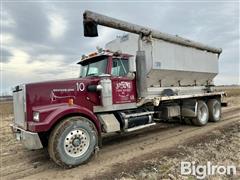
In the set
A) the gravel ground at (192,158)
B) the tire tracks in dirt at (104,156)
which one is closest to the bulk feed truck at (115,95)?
the tire tracks in dirt at (104,156)

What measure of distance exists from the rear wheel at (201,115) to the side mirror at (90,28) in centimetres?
581

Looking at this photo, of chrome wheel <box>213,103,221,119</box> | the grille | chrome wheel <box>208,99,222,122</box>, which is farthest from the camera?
chrome wheel <box>213,103,221,119</box>

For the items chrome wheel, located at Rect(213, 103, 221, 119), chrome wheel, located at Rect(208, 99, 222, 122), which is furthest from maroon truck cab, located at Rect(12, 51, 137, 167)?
chrome wheel, located at Rect(213, 103, 221, 119)

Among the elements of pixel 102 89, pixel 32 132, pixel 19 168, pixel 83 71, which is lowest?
pixel 19 168

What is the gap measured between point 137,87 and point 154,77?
3.61 ft

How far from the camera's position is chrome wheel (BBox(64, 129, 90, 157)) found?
5574mm

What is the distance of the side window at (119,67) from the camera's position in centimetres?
722

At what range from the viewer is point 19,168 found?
591 centimetres

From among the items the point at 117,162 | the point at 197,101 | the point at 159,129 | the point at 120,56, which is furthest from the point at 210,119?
the point at 117,162

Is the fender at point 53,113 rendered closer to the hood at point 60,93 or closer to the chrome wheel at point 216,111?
the hood at point 60,93

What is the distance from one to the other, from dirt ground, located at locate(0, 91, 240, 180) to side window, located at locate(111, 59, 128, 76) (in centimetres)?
214

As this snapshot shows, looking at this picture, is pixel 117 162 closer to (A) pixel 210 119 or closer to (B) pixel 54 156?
(B) pixel 54 156

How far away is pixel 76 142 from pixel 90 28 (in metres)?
3.06

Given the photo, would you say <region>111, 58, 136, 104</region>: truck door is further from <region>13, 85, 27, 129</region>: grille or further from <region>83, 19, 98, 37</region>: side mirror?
<region>13, 85, 27, 129</region>: grille
